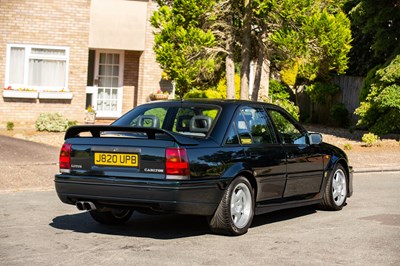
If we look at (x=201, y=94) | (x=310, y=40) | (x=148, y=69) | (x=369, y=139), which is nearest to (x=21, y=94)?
(x=148, y=69)

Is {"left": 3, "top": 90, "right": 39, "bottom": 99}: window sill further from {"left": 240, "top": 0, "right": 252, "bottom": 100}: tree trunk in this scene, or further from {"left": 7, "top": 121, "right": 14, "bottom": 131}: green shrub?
{"left": 240, "top": 0, "right": 252, "bottom": 100}: tree trunk

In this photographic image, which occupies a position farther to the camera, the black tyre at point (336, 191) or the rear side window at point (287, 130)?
the black tyre at point (336, 191)

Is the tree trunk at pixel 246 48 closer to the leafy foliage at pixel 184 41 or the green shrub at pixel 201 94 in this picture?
the leafy foliage at pixel 184 41

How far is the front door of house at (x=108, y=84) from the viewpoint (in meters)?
27.2

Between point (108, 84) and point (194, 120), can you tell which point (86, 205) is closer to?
point (194, 120)

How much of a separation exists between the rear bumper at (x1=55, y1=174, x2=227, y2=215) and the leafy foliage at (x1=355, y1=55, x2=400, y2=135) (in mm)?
15274

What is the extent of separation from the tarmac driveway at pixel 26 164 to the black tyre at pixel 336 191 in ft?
14.6

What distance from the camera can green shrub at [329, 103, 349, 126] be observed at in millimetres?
30859

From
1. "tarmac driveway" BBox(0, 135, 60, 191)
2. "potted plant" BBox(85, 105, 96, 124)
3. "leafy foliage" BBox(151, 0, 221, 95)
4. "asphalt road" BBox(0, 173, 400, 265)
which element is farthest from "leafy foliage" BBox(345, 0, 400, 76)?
"asphalt road" BBox(0, 173, 400, 265)

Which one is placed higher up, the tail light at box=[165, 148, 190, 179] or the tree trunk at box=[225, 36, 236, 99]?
the tree trunk at box=[225, 36, 236, 99]

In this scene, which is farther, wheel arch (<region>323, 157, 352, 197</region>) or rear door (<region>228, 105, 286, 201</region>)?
wheel arch (<region>323, 157, 352, 197</region>)

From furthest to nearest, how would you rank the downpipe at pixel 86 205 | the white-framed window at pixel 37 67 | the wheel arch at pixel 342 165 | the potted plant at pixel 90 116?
the potted plant at pixel 90 116
the white-framed window at pixel 37 67
the wheel arch at pixel 342 165
the downpipe at pixel 86 205

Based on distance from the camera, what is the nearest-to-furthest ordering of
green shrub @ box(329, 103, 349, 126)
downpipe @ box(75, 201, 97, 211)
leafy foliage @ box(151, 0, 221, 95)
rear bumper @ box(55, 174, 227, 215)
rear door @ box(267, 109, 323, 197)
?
1. rear bumper @ box(55, 174, 227, 215)
2. downpipe @ box(75, 201, 97, 211)
3. rear door @ box(267, 109, 323, 197)
4. leafy foliage @ box(151, 0, 221, 95)
5. green shrub @ box(329, 103, 349, 126)

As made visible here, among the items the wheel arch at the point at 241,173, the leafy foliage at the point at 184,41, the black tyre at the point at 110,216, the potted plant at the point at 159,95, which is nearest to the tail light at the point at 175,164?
the wheel arch at the point at 241,173
